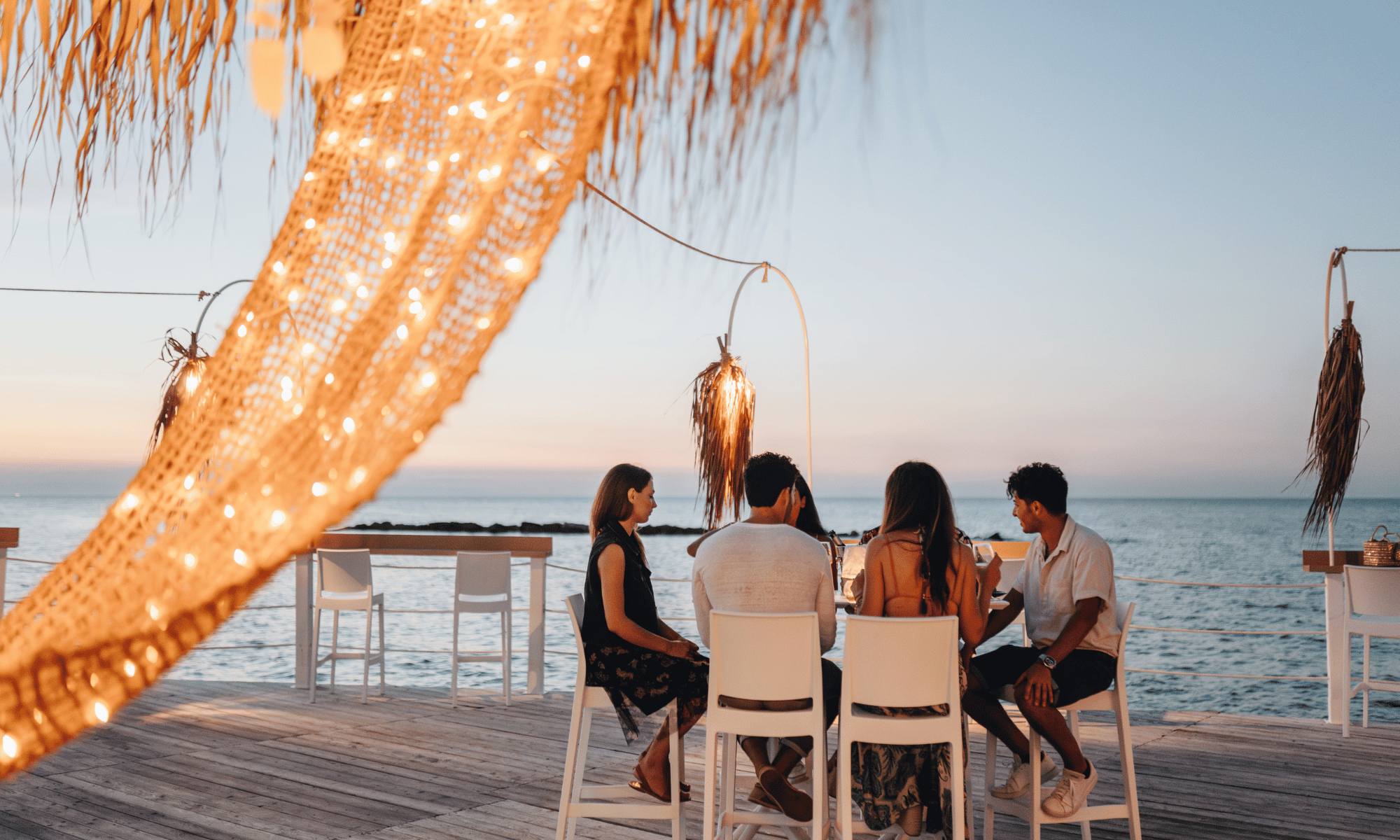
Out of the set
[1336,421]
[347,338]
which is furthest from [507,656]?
[347,338]

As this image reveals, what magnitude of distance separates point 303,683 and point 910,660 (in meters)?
5.25

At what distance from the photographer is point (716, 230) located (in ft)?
2.07

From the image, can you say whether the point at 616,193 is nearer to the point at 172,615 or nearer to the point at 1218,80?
the point at 172,615

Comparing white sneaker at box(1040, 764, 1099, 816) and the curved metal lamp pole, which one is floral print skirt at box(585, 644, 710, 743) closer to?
white sneaker at box(1040, 764, 1099, 816)

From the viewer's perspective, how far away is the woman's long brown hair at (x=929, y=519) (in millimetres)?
3008

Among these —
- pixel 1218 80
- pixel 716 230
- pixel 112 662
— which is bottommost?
pixel 112 662

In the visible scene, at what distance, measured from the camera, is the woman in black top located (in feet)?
10.4

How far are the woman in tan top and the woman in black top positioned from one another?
0.62 meters

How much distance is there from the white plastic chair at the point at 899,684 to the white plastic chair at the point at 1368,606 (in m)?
3.47

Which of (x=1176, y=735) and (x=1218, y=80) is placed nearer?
(x=1176, y=735)

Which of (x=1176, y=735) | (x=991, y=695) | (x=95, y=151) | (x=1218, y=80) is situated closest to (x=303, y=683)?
(x=991, y=695)

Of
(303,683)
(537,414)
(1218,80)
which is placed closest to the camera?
(303,683)

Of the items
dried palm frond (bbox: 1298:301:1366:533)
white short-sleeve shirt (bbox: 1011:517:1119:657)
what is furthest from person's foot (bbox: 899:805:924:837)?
dried palm frond (bbox: 1298:301:1366:533)

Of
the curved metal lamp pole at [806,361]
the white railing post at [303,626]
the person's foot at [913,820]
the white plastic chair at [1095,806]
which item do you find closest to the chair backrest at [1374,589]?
the white plastic chair at [1095,806]
